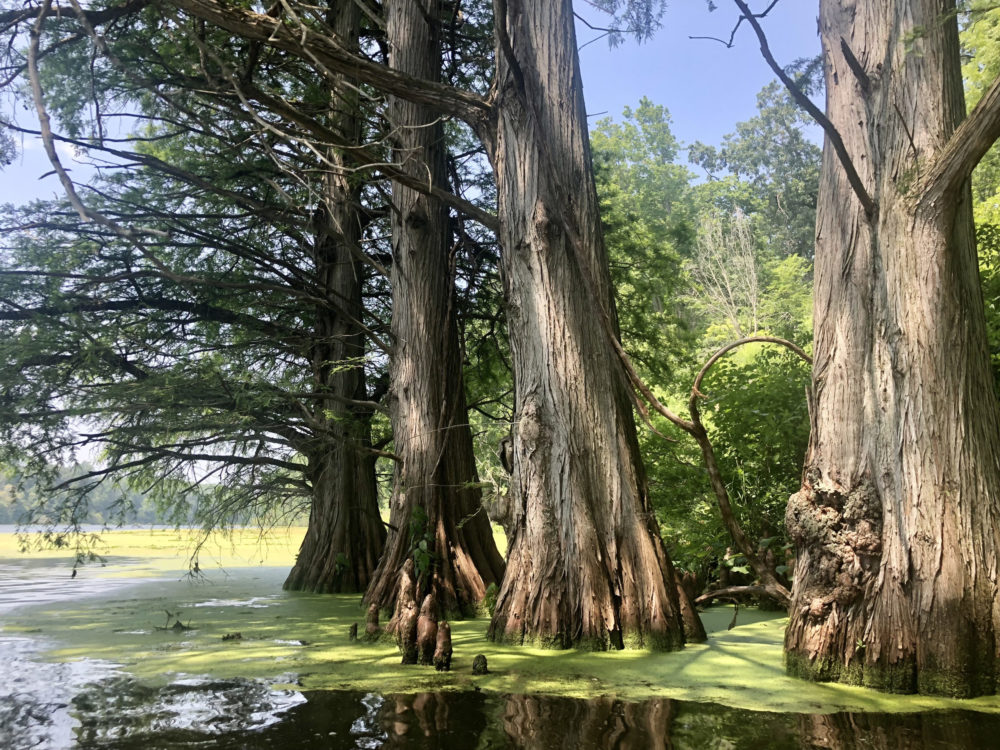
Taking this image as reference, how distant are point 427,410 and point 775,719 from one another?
487 cm

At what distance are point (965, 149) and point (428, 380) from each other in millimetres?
5086

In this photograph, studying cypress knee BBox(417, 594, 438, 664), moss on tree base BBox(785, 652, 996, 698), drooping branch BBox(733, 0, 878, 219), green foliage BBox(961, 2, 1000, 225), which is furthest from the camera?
green foliage BBox(961, 2, 1000, 225)

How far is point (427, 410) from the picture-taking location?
300 inches

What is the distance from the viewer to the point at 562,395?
5250 mm

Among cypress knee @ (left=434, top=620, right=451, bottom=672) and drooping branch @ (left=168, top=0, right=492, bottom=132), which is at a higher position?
drooping branch @ (left=168, top=0, right=492, bottom=132)

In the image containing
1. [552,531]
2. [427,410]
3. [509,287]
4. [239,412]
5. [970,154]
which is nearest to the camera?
[970,154]

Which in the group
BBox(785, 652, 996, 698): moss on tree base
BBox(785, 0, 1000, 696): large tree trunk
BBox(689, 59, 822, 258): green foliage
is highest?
BBox(689, 59, 822, 258): green foliage

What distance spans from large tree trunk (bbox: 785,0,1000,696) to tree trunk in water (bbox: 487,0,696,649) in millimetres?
1099

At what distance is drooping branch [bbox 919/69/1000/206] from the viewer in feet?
11.4

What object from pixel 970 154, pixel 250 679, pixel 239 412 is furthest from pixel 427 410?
pixel 970 154

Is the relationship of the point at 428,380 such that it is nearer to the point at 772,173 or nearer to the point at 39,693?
the point at 39,693

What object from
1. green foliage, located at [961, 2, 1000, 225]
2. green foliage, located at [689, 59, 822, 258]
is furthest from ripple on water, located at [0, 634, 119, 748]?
green foliage, located at [689, 59, 822, 258]

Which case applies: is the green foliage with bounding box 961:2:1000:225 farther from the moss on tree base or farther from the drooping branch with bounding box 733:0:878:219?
the moss on tree base

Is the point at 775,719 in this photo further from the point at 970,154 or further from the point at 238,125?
the point at 238,125
